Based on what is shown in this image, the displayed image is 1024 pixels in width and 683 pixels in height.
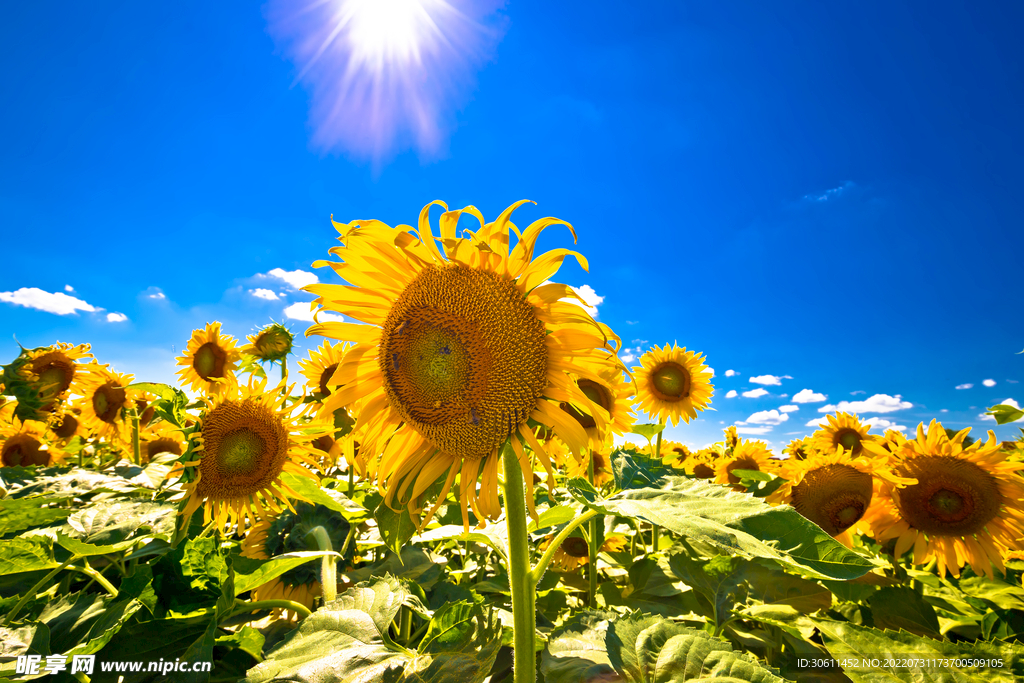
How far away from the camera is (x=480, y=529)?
6.34ft

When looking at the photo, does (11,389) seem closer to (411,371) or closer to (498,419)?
(411,371)

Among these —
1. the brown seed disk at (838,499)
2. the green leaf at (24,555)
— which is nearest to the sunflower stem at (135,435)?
the green leaf at (24,555)

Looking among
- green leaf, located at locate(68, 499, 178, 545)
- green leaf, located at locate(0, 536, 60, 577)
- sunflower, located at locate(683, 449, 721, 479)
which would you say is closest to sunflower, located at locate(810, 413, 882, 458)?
sunflower, located at locate(683, 449, 721, 479)

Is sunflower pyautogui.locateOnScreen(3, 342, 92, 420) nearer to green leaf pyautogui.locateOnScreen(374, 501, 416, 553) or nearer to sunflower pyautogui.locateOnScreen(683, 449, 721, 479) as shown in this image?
green leaf pyautogui.locateOnScreen(374, 501, 416, 553)

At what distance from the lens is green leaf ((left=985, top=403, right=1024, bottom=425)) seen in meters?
2.29

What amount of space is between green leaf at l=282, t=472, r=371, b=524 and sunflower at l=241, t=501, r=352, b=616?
13.8 inches

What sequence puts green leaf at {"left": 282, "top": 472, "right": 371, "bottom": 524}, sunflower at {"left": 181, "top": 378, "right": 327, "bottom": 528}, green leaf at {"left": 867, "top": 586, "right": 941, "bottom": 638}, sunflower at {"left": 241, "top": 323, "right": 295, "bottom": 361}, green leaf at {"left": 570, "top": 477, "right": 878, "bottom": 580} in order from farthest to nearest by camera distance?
sunflower at {"left": 241, "top": 323, "right": 295, "bottom": 361}, sunflower at {"left": 181, "top": 378, "right": 327, "bottom": 528}, green leaf at {"left": 867, "top": 586, "right": 941, "bottom": 638}, green leaf at {"left": 282, "top": 472, "right": 371, "bottom": 524}, green leaf at {"left": 570, "top": 477, "right": 878, "bottom": 580}

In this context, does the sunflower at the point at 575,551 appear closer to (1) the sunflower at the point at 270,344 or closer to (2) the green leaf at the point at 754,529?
(2) the green leaf at the point at 754,529

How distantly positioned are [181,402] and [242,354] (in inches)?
119

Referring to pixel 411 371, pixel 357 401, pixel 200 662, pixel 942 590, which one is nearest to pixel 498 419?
pixel 411 371

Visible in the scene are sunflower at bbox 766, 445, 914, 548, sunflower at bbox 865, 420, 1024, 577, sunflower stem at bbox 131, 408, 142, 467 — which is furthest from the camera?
sunflower stem at bbox 131, 408, 142, 467

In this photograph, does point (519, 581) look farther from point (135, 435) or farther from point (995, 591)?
point (135, 435)

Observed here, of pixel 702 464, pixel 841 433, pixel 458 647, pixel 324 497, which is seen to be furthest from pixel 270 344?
pixel 841 433

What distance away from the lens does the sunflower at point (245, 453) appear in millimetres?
2900
